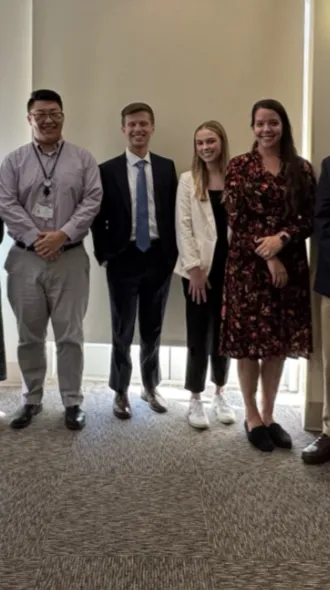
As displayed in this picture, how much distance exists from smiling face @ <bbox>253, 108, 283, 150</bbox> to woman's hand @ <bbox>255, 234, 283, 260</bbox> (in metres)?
0.46

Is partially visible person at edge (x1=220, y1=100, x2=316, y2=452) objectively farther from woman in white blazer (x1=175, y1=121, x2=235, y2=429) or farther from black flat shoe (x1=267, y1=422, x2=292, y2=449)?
woman in white blazer (x1=175, y1=121, x2=235, y2=429)

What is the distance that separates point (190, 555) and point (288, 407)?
1.66m

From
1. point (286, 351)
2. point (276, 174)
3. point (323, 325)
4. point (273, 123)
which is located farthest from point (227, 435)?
point (273, 123)

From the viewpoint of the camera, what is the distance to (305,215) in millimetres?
2623

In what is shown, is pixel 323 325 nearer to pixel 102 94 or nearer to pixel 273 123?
pixel 273 123

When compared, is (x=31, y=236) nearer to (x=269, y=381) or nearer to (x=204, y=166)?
(x=204, y=166)

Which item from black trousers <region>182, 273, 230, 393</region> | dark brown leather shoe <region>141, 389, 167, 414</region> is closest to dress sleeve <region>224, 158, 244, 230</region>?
black trousers <region>182, 273, 230, 393</region>

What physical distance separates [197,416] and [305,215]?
1229mm

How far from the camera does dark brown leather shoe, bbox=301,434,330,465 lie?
2.55 meters

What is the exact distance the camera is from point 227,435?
2.88 metres

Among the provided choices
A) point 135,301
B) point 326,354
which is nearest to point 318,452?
point 326,354

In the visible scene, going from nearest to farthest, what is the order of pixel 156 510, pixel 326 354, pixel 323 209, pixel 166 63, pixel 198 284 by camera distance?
pixel 156 510 → pixel 323 209 → pixel 326 354 → pixel 198 284 → pixel 166 63

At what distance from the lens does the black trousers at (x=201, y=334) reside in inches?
117

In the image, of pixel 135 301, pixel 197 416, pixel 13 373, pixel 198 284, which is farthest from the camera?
pixel 13 373
